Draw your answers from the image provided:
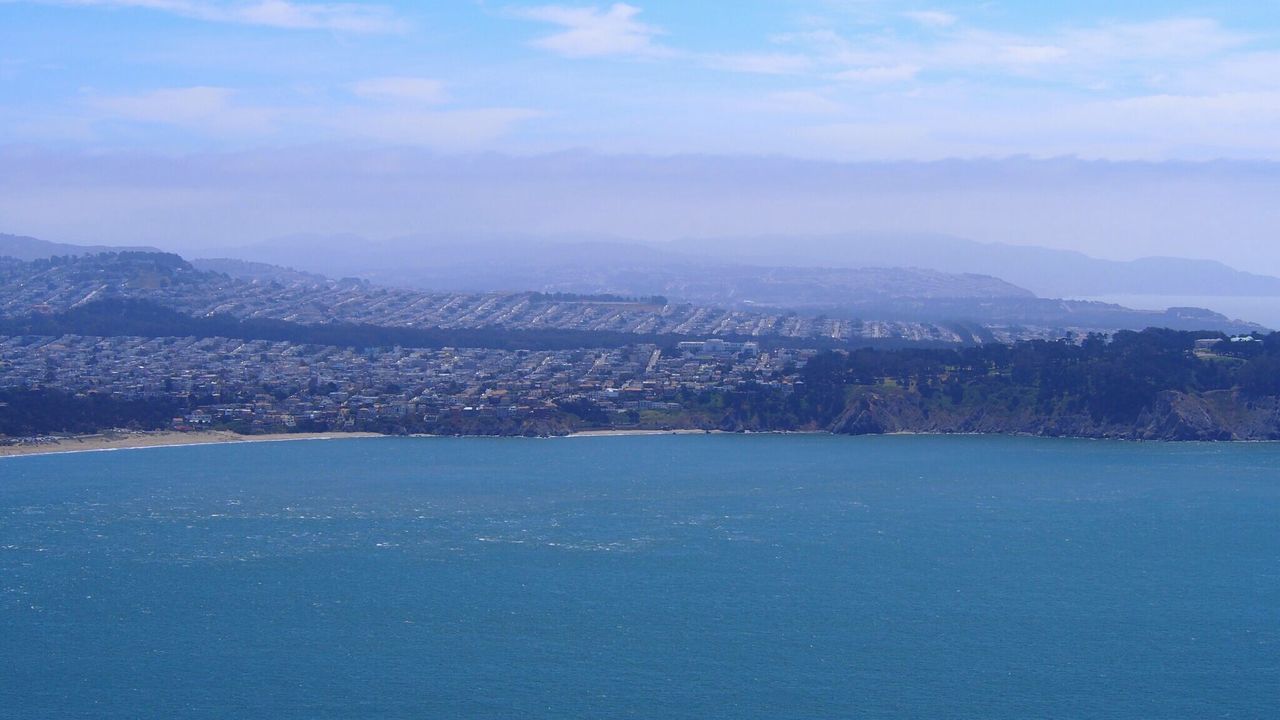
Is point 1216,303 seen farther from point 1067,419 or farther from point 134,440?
point 134,440

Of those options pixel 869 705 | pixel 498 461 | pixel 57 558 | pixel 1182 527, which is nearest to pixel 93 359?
pixel 498 461

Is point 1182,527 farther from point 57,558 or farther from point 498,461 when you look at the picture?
point 57,558

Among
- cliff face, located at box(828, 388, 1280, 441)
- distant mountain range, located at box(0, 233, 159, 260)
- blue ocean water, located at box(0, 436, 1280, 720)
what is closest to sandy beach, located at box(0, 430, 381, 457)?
blue ocean water, located at box(0, 436, 1280, 720)

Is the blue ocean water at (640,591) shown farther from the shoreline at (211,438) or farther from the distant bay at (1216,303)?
the distant bay at (1216,303)

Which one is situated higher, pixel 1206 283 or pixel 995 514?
pixel 1206 283

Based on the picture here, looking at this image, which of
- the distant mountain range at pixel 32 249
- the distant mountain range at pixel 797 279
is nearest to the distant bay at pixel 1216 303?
the distant mountain range at pixel 797 279

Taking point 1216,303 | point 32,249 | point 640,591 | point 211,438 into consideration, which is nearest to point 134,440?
point 211,438
